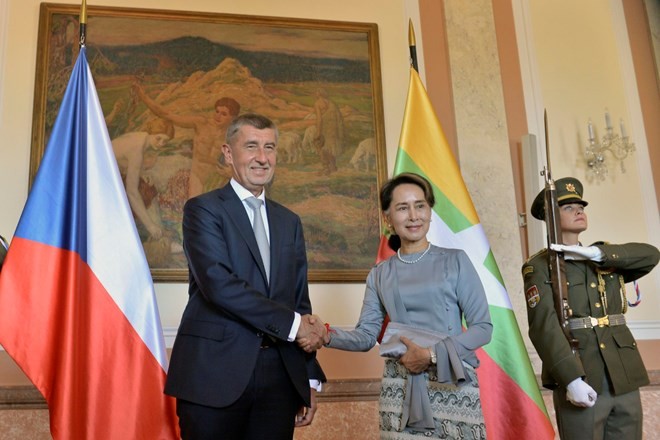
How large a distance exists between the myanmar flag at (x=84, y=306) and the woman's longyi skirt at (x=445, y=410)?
1.09m

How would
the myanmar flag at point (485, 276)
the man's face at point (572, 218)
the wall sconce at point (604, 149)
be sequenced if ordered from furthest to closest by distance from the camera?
the wall sconce at point (604, 149), the myanmar flag at point (485, 276), the man's face at point (572, 218)

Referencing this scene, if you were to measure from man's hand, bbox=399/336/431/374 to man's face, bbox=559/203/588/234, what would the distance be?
3.94 ft

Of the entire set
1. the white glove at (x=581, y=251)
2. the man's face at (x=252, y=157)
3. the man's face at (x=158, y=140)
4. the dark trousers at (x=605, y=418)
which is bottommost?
the dark trousers at (x=605, y=418)

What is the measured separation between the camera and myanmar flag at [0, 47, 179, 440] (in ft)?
9.29

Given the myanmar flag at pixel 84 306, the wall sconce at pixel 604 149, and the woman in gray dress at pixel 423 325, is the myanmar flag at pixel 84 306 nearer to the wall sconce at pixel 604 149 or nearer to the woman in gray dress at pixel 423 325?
the woman in gray dress at pixel 423 325

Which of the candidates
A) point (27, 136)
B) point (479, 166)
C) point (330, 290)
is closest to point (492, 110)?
point (479, 166)

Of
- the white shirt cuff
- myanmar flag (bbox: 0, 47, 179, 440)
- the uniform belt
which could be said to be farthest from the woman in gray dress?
myanmar flag (bbox: 0, 47, 179, 440)

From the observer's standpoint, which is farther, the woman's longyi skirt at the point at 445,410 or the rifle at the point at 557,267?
the rifle at the point at 557,267

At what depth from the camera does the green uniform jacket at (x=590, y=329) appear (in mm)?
2793

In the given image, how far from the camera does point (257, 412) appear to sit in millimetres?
2256

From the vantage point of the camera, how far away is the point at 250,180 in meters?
2.50

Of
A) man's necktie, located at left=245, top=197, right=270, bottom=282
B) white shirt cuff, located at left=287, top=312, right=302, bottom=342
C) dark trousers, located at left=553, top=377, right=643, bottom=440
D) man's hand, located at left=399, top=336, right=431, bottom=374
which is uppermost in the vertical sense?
man's necktie, located at left=245, top=197, right=270, bottom=282

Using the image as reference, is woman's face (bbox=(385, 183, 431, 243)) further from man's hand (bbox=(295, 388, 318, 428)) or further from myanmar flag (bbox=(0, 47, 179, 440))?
myanmar flag (bbox=(0, 47, 179, 440))

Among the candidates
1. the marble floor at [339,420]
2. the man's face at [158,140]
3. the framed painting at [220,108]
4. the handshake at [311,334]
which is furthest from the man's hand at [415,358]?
the man's face at [158,140]
